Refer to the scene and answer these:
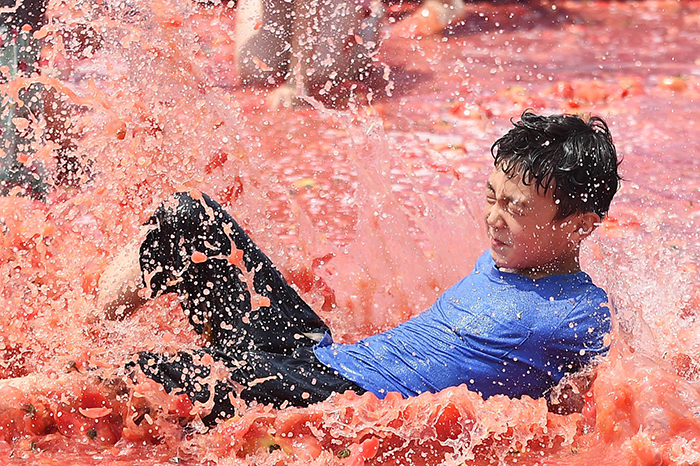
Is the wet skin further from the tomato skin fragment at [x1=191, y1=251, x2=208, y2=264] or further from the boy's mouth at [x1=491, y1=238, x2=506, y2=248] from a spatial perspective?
the tomato skin fragment at [x1=191, y1=251, x2=208, y2=264]

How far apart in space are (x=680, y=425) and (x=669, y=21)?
7744mm

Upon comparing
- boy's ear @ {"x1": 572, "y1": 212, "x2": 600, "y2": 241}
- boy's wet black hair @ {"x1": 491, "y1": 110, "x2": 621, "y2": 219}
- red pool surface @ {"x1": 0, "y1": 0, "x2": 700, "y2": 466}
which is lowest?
red pool surface @ {"x1": 0, "y1": 0, "x2": 700, "y2": 466}

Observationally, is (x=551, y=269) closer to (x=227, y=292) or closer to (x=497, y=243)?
(x=497, y=243)

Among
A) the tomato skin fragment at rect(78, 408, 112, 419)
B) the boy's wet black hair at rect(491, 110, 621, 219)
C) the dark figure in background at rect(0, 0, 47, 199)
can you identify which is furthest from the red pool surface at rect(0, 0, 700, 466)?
the boy's wet black hair at rect(491, 110, 621, 219)

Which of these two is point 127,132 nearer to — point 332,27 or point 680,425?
point 680,425

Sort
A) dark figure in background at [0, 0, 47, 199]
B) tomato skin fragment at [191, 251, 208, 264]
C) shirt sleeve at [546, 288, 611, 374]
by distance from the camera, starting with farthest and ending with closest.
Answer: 1. dark figure in background at [0, 0, 47, 199]
2. tomato skin fragment at [191, 251, 208, 264]
3. shirt sleeve at [546, 288, 611, 374]

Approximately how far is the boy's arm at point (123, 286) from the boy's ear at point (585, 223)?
1.18 meters

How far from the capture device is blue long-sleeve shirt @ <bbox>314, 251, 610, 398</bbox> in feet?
7.68

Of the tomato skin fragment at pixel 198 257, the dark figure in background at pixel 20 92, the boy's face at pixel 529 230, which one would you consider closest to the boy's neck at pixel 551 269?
the boy's face at pixel 529 230

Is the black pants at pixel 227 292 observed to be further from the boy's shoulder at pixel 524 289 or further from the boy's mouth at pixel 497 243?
the boy's mouth at pixel 497 243

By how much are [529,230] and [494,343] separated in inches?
11.9

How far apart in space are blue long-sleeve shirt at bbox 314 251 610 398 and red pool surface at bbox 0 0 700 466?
0.19ft

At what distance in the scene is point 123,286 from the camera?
260 centimetres

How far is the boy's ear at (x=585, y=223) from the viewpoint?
2408mm
